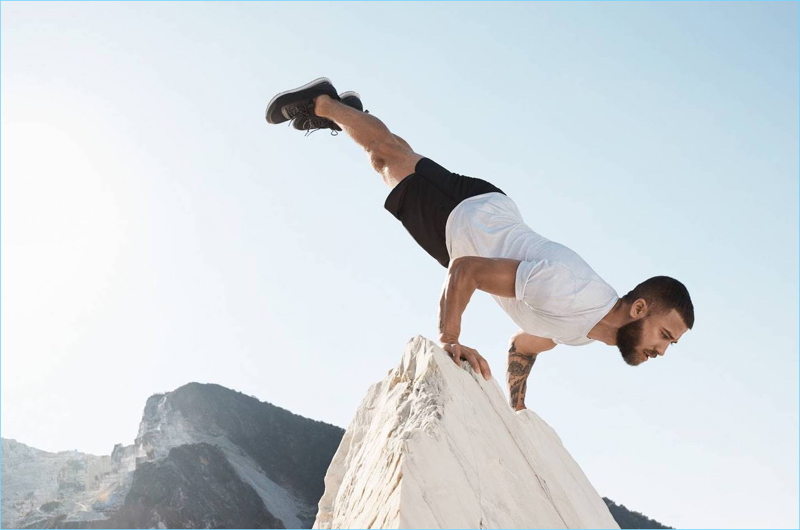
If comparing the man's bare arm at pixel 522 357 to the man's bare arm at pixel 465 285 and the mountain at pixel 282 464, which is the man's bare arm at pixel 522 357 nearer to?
the mountain at pixel 282 464

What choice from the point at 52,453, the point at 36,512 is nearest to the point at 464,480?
the point at 36,512

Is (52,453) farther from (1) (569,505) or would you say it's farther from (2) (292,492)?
(1) (569,505)

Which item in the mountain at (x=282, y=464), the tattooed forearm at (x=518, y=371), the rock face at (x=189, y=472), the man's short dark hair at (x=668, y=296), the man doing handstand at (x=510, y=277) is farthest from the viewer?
the rock face at (x=189, y=472)

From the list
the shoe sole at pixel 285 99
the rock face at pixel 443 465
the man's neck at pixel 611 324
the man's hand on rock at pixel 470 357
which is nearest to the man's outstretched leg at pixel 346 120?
the shoe sole at pixel 285 99

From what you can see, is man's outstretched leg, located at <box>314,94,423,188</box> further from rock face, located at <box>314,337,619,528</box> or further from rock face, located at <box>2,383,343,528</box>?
rock face, located at <box>2,383,343,528</box>

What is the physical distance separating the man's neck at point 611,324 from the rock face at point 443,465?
0.67m

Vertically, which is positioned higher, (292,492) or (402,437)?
(292,492)

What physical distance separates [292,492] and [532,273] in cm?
2010

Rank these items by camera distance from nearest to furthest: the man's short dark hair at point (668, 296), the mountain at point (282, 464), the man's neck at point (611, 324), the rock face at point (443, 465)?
1. the rock face at point (443, 465)
2. the mountain at point (282, 464)
3. the man's short dark hair at point (668, 296)
4. the man's neck at point (611, 324)

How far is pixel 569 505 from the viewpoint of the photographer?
2.82 m

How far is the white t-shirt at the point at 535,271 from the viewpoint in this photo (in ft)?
11.5

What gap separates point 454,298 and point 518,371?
1358 millimetres

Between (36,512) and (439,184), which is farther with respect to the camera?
(36,512)

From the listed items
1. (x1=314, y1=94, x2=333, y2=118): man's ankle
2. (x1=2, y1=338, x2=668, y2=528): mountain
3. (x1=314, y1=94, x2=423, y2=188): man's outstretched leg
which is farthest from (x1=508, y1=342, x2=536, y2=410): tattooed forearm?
(x1=314, y1=94, x2=333, y2=118): man's ankle
